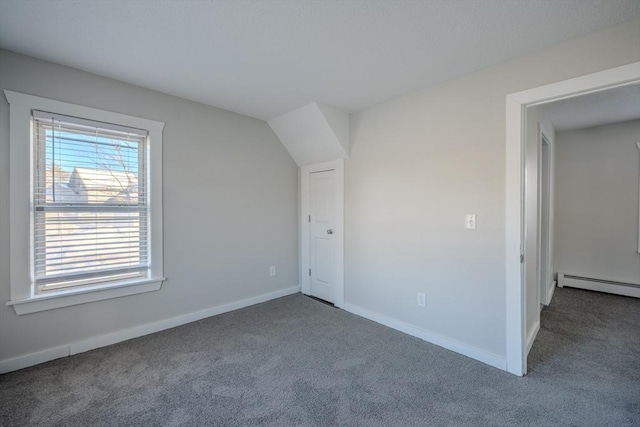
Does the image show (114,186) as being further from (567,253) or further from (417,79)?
(567,253)

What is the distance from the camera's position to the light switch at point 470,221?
2.37 meters

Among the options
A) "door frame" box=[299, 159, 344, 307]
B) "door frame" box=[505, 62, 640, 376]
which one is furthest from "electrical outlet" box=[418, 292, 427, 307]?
"door frame" box=[299, 159, 344, 307]

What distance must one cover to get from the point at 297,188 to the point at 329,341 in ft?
7.12

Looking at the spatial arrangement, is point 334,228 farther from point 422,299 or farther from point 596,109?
point 596,109

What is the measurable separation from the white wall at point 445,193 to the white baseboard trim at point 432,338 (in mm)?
24

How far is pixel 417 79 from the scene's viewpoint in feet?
8.13

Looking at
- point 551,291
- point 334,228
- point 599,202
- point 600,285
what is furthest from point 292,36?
point 600,285

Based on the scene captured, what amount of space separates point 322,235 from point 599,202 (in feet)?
13.0

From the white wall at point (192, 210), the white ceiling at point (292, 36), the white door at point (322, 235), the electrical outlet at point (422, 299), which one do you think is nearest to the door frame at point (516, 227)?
the white ceiling at point (292, 36)

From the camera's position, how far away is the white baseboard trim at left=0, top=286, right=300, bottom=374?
216 cm

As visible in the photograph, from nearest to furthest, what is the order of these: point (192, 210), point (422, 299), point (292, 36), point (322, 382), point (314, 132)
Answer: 1. point (292, 36)
2. point (322, 382)
3. point (422, 299)
4. point (192, 210)
5. point (314, 132)

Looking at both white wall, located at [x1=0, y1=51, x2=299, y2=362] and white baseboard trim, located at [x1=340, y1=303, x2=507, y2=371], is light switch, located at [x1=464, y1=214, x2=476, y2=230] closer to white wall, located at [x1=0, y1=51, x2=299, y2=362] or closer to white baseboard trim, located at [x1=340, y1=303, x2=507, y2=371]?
white baseboard trim, located at [x1=340, y1=303, x2=507, y2=371]

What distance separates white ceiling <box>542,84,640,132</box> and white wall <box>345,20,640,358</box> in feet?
2.76

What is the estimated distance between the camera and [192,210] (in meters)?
3.05
